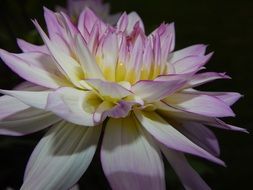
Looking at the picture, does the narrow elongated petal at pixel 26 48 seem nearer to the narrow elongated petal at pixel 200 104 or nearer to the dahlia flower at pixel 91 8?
the narrow elongated petal at pixel 200 104

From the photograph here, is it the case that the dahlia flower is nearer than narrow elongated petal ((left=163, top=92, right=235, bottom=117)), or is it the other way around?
narrow elongated petal ((left=163, top=92, right=235, bottom=117))

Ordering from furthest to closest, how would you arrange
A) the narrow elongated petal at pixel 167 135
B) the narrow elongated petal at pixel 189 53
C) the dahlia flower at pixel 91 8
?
1. the dahlia flower at pixel 91 8
2. the narrow elongated petal at pixel 189 53
3. the narrow elongated petal at pixel 167 135

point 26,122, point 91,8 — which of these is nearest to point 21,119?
point 26,122

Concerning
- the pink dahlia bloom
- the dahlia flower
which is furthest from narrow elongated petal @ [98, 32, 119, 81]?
the dahlia flower

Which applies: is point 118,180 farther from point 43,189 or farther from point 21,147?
point 21,147

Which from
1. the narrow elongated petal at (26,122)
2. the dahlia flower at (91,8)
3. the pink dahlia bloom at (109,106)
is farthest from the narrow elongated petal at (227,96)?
the dahlia flower at (91,8)

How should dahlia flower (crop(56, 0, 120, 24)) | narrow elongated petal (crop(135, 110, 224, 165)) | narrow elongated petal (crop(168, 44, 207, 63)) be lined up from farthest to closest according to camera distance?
dahlia flower (crop(56, 0, 120, 24)) < narrow elongated petal (crop(168, 44, 207, 63)) < narrow elongated petal (crop(135, 110, 224, 165))

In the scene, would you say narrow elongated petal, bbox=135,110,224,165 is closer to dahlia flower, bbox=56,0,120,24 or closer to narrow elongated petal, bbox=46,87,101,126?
narrow elongated petal, bbox=46,87,101,126
